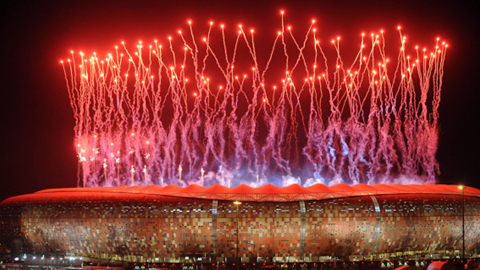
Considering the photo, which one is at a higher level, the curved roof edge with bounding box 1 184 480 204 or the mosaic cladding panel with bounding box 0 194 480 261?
the curved roof edge with bounding box 1 184 480 204

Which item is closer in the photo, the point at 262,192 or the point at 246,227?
the point at 246,227

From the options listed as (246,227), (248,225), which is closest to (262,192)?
(248,225)

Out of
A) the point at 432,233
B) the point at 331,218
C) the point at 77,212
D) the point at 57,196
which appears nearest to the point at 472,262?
the point at 432,233

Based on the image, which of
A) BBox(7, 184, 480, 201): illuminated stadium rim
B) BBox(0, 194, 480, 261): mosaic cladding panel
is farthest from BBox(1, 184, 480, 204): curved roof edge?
BBox(0, 194, 480, 261): mosaic cladding panel

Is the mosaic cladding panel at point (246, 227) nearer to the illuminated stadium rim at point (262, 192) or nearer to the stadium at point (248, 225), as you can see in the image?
the stadium at point (248, 225)

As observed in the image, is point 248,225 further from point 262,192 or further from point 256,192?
point 262,192

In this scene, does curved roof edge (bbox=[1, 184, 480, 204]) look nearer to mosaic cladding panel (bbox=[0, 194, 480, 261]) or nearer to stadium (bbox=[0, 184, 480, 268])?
stadium (bbox=[0, 184, 480, 268])
